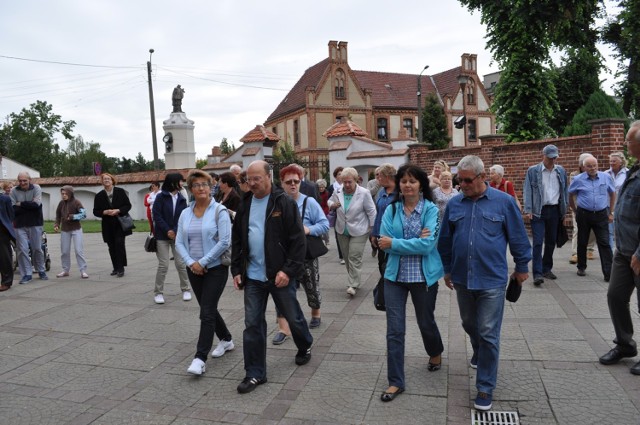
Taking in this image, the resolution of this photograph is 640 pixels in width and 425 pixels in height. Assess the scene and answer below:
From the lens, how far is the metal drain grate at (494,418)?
11.6 feet

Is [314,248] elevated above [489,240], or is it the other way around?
[489,240]

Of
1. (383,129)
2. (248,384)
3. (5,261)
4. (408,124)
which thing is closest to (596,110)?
(248,384)

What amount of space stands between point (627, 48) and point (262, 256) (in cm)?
2732

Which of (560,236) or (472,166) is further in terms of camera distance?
(560,236)

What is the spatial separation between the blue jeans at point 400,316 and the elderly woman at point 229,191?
3344 millimetres

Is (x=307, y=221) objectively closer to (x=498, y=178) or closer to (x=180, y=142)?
(x=498, y=178)

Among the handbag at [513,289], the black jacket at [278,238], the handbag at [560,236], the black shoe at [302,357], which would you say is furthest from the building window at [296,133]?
the handbag at [513,289]

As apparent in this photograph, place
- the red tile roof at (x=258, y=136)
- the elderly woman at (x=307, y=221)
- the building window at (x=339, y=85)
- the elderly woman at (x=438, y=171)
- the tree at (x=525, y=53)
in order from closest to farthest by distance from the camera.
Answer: the elderly woman at (x=307, y=221) < the elderly woman at (x=438, y=171) < the red tile roof at (x=258, y=136) < the tree at (x=525, y=53) < the building window at (x=339, y=85)

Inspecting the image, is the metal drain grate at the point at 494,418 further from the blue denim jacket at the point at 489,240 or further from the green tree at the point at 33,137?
the green tree at the point at 33,137

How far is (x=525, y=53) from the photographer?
1975cm

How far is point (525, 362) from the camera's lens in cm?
455

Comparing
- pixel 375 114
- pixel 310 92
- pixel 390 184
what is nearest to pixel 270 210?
pixel 390 184

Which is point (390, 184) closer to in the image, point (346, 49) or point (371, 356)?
point (371, 356)

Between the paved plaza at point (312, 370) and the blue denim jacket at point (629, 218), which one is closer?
the paved plaza at point (312, 370)
